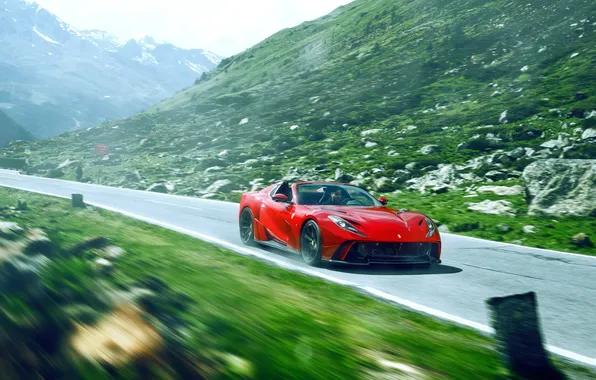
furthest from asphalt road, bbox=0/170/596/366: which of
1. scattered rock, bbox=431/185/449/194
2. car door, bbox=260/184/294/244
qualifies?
scattered rock, bbox=431/185/449/194

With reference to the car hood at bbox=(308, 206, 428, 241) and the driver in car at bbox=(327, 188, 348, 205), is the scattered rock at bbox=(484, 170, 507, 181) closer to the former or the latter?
the driver in car at bbox=(327, 188, 348, 205)

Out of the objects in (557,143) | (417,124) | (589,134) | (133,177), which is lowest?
(133,177)

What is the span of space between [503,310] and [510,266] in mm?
4879

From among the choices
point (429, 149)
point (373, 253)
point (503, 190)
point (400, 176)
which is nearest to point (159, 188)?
point (400, 176)

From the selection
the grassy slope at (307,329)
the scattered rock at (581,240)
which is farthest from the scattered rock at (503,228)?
the grassy slope at (307,329)

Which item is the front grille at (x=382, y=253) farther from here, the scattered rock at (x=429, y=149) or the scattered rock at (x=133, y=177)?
the scattered rock at (x=133, y=177)

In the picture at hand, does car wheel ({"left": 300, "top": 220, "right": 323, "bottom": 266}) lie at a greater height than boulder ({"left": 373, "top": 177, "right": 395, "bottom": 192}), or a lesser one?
lesser

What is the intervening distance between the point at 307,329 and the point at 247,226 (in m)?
6.58

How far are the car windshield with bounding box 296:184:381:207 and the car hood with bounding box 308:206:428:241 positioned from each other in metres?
0.44

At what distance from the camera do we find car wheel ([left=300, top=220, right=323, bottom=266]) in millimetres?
8109

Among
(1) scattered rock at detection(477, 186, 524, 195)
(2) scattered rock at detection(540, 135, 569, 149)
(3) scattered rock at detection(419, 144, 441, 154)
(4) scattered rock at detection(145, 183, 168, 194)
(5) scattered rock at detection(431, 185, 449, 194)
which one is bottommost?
(4) scattered rock at detection(145, 183, 168, 194)

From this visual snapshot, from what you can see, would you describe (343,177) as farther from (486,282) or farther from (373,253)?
(486,282)

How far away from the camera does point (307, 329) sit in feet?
13.7

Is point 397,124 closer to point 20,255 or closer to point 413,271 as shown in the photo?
point 413,271
